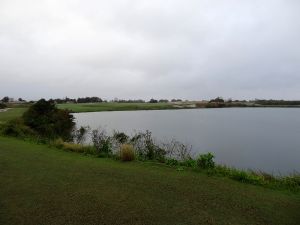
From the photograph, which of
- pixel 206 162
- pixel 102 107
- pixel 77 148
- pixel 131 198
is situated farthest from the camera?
pixel 102 107

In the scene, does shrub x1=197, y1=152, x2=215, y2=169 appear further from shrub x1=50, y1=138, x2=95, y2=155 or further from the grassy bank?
the grassy bank

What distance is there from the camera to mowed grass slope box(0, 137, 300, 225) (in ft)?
13.4

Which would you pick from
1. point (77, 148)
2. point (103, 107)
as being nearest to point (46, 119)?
point (77, 148)

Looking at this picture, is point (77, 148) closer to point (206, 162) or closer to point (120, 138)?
point (120, 138)

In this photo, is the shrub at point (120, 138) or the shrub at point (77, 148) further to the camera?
the shrub at point (120, 138)

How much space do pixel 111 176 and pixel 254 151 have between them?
606 inches

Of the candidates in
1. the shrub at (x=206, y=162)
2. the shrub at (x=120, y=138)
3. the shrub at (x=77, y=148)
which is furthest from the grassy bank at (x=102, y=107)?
the shrub at (x=206, y=162)

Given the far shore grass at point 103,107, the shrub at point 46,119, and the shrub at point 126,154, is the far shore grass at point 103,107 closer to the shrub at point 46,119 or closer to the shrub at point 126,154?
the shrub at point 46,119

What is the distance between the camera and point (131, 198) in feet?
15.9

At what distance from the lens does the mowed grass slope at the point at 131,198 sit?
408 centimetres

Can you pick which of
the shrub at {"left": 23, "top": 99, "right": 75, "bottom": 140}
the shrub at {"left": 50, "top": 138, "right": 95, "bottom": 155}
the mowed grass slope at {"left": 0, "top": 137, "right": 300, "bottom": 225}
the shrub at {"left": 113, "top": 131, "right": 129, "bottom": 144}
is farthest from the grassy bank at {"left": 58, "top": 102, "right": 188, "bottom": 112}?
the mowed grass slope at {"left": 0, "top": 137, "right": 300, "bottom": 225}

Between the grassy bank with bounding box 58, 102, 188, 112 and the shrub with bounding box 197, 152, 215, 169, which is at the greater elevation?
the shrub with bounding box 197, 152, 215, 169

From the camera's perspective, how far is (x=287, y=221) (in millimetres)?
4039

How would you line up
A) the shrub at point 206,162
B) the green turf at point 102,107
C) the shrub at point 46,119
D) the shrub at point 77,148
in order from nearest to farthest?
1. the shrub at point 206,162
2. the shrub at point 77,148
3. the shrub at point 46,119
4. the green turf at point 102,107
